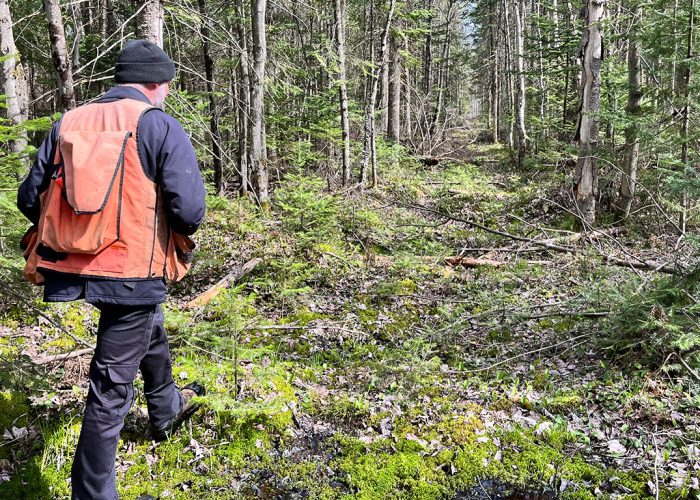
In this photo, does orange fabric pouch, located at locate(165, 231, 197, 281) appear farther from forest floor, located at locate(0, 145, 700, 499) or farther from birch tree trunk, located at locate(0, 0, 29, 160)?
birch tree trunk, located at locate(0, 0, 29, 160)

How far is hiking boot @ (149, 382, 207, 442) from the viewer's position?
3.49 m

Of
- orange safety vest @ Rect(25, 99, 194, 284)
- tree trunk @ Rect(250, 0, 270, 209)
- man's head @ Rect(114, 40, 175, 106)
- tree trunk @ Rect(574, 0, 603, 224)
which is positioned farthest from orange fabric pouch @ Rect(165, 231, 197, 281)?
tree trunk @ Rect(574, 0, 603, 224)

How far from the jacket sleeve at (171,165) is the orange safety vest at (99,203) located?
53mm

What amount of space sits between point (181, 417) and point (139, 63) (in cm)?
249

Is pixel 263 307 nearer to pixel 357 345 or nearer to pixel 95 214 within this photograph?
pixel 357 345

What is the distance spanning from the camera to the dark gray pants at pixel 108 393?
2617 millimetres

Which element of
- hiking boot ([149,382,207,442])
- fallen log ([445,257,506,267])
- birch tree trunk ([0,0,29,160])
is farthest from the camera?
fallen log ([445,257,506,267])

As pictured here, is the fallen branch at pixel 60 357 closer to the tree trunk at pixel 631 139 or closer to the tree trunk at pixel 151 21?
the tree trunk at pixel 151 21

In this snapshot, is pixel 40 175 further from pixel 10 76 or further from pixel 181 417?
pixel 10 76

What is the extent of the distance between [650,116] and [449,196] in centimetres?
692

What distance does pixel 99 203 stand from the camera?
8.13ft

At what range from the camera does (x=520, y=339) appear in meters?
5.55

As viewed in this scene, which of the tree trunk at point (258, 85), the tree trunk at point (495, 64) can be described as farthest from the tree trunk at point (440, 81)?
the tree trunk at point (258, 85)

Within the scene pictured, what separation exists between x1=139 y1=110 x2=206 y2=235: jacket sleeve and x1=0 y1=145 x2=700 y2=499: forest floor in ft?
4.49
